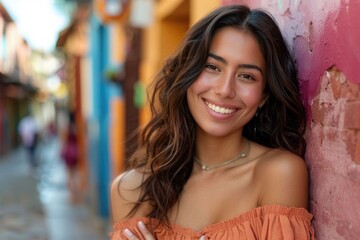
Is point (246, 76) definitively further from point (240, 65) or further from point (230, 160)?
point (230, 160)

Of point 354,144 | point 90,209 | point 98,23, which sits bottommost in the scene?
point 90,209

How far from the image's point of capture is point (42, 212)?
9.35m

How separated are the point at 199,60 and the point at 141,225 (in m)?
0.63

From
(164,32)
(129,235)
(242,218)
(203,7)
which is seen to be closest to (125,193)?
(129,235)

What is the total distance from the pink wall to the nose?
→ 26cm

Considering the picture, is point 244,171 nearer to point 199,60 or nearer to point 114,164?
point 199,60

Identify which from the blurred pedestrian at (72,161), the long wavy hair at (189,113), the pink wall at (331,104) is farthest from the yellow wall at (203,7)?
the blurred pedestrian at (72,161)

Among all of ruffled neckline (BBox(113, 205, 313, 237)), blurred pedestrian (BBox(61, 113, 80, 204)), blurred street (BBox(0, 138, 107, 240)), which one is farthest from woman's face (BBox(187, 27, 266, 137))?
blurred pedestrian (BBox(61, 113, 80, 204))

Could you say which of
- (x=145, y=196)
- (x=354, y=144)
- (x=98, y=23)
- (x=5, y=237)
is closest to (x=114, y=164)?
(x=5, y=237)

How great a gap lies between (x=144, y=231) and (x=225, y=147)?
0.42 m

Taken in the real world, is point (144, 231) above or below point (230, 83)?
below

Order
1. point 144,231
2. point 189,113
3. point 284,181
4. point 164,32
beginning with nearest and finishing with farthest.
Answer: point 284,181, point 144,231, point 189,113, point 164,32

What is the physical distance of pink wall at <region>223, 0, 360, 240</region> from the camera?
1.51 m

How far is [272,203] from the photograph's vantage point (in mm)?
1831
